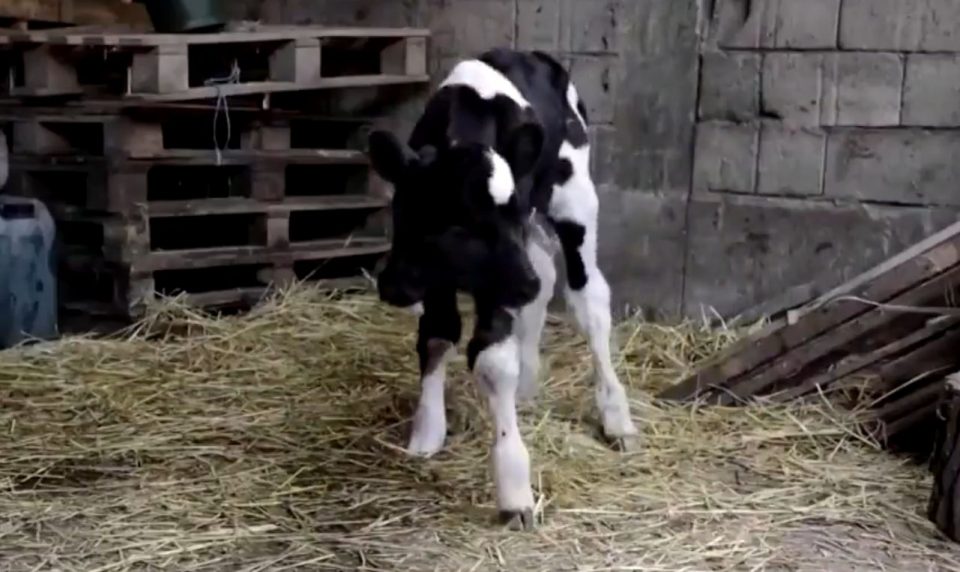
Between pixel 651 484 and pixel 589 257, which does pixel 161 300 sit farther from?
pixel 651 484

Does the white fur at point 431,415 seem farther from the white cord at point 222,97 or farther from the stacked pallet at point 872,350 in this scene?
the white cord at point 222,97

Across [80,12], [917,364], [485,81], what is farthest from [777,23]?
[80,12]

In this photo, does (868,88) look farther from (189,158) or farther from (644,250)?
(189,158)

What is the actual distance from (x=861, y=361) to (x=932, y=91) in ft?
3.63

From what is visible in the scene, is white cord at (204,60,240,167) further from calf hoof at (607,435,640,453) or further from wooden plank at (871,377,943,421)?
wooden plank at (871,377,943,421)

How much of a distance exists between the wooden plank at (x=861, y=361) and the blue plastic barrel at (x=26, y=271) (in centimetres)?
272

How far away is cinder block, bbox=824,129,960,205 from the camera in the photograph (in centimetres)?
430

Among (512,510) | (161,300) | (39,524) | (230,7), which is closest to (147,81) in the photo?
(161,300)

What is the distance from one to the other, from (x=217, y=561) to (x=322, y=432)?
0.88 m

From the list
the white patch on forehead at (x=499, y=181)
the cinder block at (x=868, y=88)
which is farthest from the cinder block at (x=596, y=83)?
the white patch on forehead at (x=499, y=181)

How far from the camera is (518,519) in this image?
117 inches

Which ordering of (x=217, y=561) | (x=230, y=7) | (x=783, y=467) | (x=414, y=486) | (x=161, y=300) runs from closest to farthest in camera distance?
(x=217, y=561)
(x=414, y=486)
(x=783, y=467)
(x=161, y=300)
(x=230, y=7)

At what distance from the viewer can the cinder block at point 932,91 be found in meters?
4.25

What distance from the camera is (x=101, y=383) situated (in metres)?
4.10
